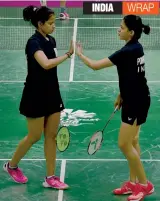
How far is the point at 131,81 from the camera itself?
7.25 meters

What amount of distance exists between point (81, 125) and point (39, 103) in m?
2.64

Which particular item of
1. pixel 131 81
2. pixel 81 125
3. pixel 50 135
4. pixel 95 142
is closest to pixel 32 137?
pixel 50 135

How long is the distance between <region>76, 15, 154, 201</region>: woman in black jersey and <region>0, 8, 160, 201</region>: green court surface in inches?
24.0

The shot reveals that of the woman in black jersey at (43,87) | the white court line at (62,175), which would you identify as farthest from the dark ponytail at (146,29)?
the white court line at (62,175)

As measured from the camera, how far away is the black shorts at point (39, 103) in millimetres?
7688

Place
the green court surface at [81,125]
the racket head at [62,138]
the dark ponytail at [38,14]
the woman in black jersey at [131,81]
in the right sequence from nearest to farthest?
the woman in black jersey at [131,81], the dark ponytail at [38,14], the racket head at [62,138], the green court surface at [81,125]

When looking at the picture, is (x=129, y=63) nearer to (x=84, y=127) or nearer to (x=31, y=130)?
(x=31, y=130)

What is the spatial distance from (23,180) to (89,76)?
17.0 ft

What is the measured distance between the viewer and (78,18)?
62.9ft

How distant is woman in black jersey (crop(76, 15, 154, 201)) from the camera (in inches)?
284

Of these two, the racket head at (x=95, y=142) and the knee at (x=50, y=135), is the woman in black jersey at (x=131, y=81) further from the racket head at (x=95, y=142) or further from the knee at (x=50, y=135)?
the knee at (x=50, y=135)

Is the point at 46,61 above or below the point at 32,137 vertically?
above

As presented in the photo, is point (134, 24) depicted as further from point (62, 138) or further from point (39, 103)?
point (62, 138)

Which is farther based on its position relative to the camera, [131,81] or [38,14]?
[38,14]
